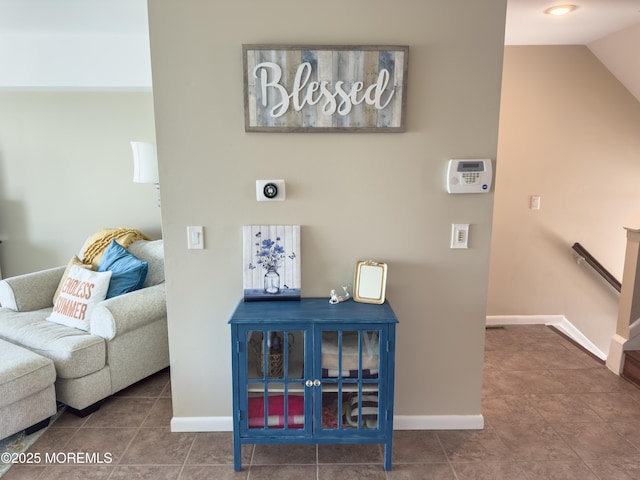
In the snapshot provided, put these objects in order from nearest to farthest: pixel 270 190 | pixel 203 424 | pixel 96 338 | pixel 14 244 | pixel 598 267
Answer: pixel 270 190 → pixel 203 424 → pixel 96 338 → pixel 598 267 → pixel 14 244

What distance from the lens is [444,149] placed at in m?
1.97

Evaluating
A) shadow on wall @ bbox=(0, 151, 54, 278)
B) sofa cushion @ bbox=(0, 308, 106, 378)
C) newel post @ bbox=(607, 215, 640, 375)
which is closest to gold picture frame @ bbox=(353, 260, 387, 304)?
sofa cushion @ bbox=(0, 308, 106, 378)

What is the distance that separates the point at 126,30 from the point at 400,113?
225 centimetres

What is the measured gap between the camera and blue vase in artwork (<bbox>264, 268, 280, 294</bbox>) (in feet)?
6.58

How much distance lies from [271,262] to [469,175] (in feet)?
3.43

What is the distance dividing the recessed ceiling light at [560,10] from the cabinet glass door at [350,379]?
2.24 meters

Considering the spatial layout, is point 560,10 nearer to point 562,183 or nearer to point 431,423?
point 562,183

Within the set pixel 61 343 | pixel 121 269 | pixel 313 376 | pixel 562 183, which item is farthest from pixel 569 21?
pixel 61 343

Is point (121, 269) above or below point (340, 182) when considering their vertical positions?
below

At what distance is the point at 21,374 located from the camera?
1976mm

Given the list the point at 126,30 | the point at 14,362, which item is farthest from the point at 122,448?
the point at 126,30

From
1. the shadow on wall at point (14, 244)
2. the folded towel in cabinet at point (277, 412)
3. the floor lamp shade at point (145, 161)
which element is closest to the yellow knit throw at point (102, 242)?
the floor lamp shade at point (145, 161)

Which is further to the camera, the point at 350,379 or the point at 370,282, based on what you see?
the point at 370,282

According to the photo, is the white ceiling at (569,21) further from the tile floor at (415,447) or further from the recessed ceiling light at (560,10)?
the tile floor at (415,447)
